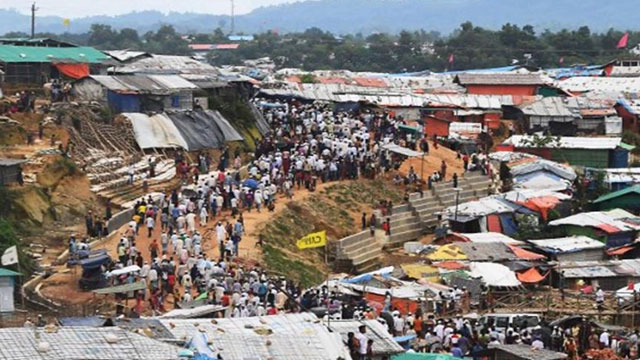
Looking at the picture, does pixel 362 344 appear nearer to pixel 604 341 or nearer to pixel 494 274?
pixel 604 341

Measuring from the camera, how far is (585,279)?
32531 millimetres

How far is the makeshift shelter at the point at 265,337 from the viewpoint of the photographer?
62.7ft

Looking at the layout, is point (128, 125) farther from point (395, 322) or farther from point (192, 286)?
point (395, 322)

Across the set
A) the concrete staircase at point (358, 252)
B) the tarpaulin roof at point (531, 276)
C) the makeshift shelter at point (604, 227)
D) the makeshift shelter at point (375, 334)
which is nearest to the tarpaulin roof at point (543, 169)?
the makeshift shelter at point (604, 227)

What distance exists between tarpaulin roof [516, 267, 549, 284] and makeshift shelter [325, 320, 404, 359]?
36.0 feet

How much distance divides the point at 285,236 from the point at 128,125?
7490mm

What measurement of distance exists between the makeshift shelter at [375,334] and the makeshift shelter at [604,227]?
641 inches

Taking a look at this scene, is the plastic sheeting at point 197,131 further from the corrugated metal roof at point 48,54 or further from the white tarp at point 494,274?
the white tarp at point 494,274

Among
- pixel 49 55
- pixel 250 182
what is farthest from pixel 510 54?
pixel 250 182

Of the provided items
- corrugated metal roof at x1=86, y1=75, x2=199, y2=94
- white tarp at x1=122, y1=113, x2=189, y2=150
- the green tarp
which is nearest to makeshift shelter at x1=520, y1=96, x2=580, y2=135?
corrugated metal roof at x1=86, y1=75, x2=199, y2=94

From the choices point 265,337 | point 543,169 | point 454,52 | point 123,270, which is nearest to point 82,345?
point 265,337

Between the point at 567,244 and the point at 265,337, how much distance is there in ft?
58.3

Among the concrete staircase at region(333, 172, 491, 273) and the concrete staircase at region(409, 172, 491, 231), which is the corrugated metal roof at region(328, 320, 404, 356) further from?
Answer: the concrete staircase at region(409, 172, 491, 231)

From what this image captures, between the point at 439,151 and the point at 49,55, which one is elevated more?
the point at 49,55
